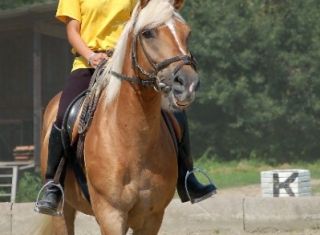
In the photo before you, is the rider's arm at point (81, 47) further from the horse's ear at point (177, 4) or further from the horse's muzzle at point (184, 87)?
the horse's muzzle at point (184, 87)

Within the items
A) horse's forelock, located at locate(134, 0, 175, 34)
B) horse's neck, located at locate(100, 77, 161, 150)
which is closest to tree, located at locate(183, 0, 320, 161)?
horse's neck, located at locate(100, 77, 161, 150)

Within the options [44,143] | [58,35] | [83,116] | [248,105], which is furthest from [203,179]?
[83,116]

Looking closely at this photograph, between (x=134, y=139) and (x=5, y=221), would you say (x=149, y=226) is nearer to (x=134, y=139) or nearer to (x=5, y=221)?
(x=134, y=139)

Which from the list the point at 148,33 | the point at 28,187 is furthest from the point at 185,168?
the point at 28,187

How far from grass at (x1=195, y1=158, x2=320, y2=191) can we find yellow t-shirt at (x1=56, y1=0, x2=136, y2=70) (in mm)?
13426

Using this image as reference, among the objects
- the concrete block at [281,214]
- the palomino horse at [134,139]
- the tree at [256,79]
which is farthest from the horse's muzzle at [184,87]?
the tree at [256,79]

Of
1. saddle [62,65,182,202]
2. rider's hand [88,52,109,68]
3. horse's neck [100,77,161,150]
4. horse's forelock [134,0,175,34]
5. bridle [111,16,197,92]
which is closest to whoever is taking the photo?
bridle [111,16,197,92]

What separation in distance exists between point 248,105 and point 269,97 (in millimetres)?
967

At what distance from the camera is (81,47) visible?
20.8 ft

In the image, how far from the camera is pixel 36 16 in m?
19.7

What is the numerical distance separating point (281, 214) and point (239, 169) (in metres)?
15.5

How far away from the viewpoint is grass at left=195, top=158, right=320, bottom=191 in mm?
21000

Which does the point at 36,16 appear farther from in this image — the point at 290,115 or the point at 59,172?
the point at 59,172

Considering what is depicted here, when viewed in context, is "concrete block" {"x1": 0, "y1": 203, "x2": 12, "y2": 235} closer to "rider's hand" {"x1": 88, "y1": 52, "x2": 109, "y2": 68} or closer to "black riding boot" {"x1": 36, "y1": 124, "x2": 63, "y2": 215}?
"black riding boot" {"x1": 36, "y1": 124, "x2": 63, "y2": 215}
